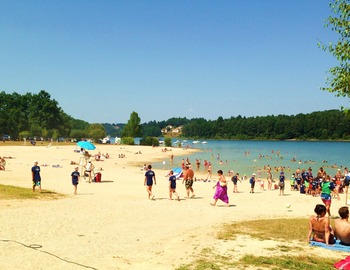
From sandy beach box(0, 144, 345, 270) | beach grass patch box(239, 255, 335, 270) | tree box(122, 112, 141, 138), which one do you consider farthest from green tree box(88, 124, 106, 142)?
beach grass patch box(239, 255, 335, 270)

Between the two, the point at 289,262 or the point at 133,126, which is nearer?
the point at 289,262

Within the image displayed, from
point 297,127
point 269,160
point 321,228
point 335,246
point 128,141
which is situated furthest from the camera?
point 297,127

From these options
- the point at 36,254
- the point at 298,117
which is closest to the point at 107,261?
the point at 36,254

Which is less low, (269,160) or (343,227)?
(343,227)

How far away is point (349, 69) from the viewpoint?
12.4 m

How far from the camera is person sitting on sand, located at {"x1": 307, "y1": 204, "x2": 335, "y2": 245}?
9.50 m

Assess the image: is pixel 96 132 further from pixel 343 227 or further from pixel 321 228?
pixel 343 227

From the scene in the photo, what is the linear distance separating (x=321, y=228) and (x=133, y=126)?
10217 cm

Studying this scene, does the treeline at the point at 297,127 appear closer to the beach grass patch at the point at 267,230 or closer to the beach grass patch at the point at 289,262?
the beach grass patch at the point at 267,230

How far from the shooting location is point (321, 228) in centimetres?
971

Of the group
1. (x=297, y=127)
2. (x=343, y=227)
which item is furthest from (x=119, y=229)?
(x=297, y=127)

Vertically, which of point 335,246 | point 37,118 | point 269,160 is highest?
point 37,118

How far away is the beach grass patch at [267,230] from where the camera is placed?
10.9 metres

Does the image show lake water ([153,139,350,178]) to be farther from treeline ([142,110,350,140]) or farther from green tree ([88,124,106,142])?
treeline ([142,110,350,140])
